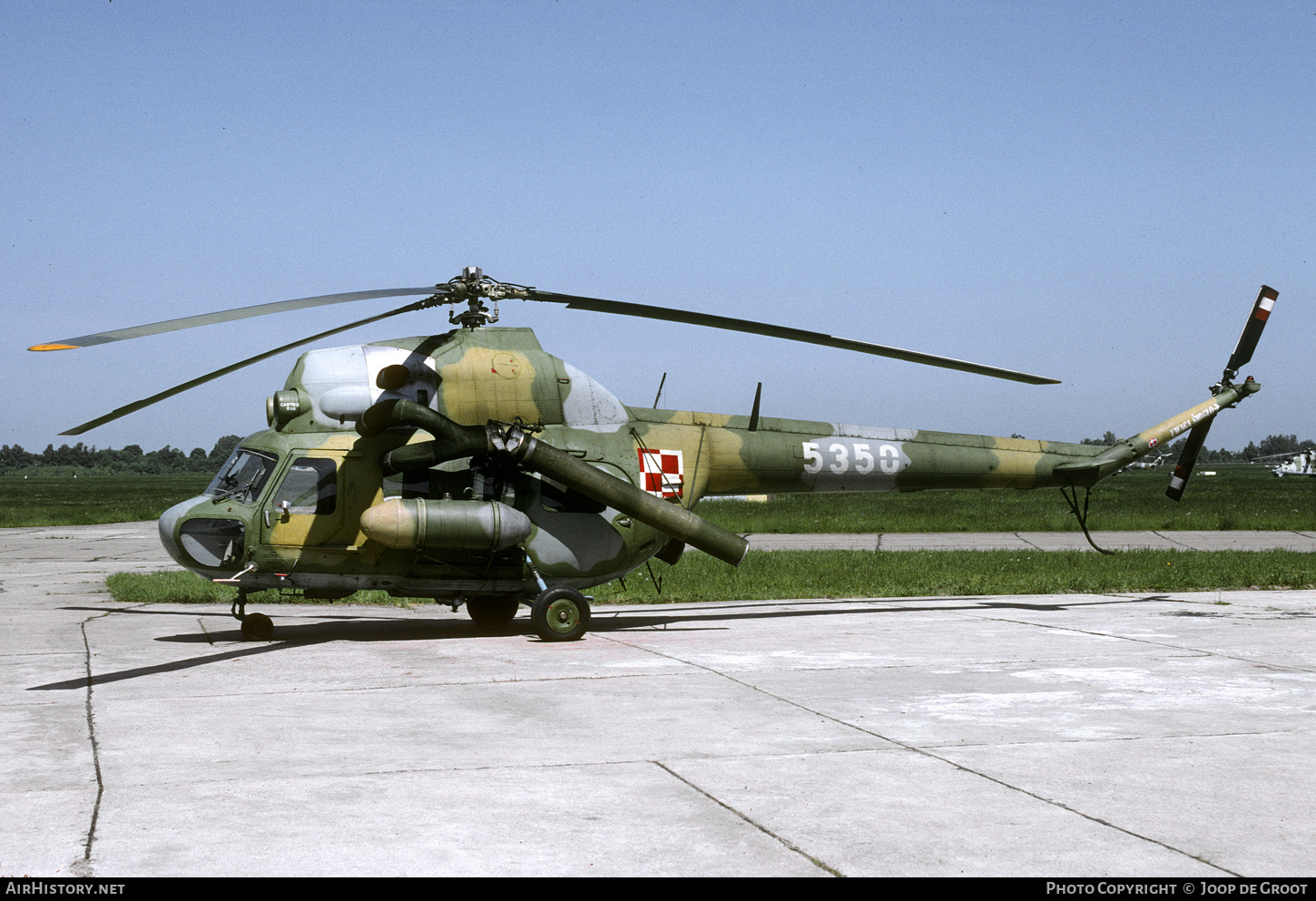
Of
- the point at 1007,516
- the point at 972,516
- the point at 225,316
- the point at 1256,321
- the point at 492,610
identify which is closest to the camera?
the point at 225,316

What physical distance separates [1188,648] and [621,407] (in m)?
6.39

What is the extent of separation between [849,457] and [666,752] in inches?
321

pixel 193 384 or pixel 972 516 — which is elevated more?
pixel 193 384

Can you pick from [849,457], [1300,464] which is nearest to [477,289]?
[849,457]

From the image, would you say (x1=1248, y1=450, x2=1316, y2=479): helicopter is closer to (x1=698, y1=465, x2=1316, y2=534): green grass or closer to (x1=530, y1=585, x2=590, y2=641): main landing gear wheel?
(x1=698, y1=465, x2=1316, y2=534): green grass

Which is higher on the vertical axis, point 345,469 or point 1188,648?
point 345,469

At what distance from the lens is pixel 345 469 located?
11.9 m

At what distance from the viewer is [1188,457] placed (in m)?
16.6

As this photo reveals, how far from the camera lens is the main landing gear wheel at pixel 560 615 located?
12.0 m

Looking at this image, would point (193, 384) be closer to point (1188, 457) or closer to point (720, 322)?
point (720, 322)

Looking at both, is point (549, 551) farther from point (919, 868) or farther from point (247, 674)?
point (919, 868)

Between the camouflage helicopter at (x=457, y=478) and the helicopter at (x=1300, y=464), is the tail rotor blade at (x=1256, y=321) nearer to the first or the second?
the camouflage helicopter at (x=457, y=478)

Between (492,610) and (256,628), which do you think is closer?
(256,628)
